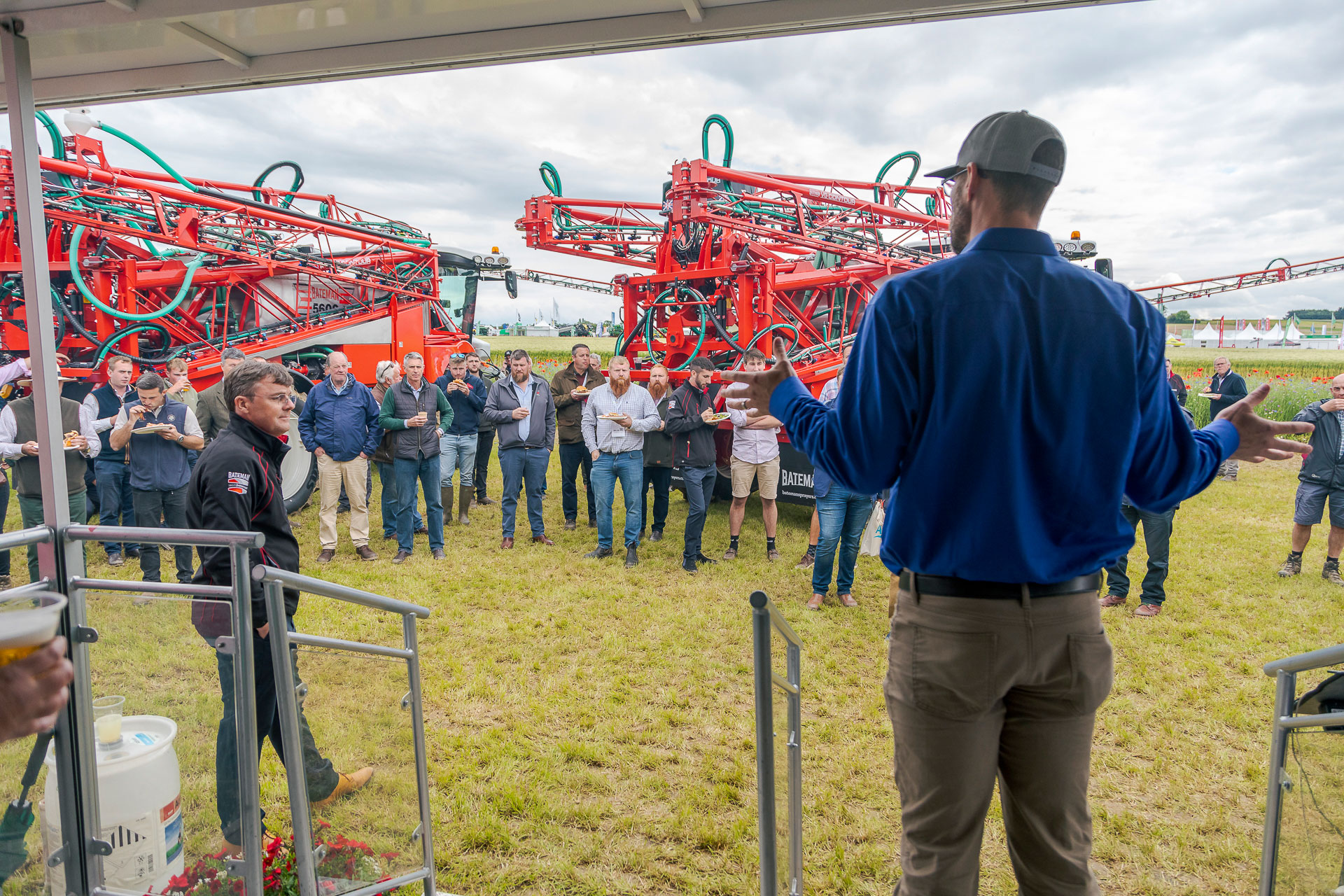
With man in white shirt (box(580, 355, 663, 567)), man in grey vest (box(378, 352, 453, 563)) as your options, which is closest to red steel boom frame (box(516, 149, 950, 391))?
man in white shirt (box(580, 355, 663, 567))

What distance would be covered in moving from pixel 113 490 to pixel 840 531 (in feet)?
19.2

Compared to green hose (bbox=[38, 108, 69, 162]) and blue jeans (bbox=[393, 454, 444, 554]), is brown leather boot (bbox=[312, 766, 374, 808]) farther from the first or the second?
green hose (bbox=[38, 108, 69, 162])

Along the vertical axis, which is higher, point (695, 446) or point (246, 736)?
point (695, 446)

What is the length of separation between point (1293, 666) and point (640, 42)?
85.9 inches

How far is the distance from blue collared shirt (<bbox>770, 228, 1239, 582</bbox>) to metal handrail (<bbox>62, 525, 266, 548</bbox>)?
141cm

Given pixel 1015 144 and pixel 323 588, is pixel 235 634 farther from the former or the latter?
pixel 1015 144

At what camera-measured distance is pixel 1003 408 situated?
134cm

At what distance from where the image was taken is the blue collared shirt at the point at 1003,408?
4.44 feet

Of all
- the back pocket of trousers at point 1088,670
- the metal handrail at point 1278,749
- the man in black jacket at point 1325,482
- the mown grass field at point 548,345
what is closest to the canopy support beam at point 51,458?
the back pocket of trousers at point 1088,670

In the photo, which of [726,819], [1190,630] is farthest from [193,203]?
[1190,630]

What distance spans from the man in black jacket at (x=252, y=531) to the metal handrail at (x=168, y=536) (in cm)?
11

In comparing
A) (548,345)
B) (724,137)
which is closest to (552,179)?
(724,137)

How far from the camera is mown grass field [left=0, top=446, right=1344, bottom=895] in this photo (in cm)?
230

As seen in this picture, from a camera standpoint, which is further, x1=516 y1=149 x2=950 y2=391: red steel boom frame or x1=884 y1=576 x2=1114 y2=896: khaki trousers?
x1=516 y1=149 x2=950 y2=391: red steel boom frame
